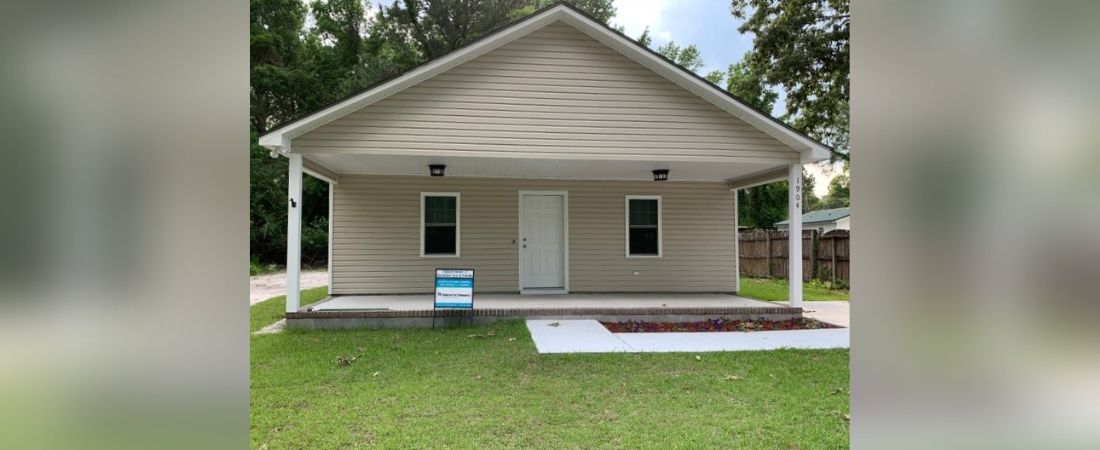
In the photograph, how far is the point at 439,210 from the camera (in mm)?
9484

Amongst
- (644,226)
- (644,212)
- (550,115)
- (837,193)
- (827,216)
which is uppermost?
(837,193)

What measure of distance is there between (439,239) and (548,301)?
7.91 ft

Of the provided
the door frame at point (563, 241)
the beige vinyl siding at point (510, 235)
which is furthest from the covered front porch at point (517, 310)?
the beige vinyl siding at point (510, 235)

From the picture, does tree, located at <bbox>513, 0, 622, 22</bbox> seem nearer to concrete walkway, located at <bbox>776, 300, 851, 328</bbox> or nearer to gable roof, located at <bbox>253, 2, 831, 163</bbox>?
gable roof, located at <bbox>253, 2, 831, 163</bbox>

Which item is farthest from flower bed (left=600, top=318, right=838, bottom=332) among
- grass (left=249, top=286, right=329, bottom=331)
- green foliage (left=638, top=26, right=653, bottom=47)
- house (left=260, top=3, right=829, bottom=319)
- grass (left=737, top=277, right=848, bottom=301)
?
green foliage (left=638, top=26, right=653, bottom=47)

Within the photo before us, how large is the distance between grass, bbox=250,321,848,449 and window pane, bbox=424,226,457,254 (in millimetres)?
3451

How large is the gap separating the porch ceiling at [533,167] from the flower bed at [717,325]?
237 cm

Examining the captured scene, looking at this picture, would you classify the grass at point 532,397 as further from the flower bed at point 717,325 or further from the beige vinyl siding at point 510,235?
the beige vinyl siding at point 510,235

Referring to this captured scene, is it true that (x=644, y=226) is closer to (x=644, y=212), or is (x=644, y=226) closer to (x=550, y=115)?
(x=644, y=212)

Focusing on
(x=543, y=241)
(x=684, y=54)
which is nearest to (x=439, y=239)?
(x=543, y=241)

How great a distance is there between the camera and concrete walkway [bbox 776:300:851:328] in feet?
25.7

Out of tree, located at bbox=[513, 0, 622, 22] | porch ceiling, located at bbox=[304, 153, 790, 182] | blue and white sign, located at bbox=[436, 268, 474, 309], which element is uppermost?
tree, located at bbox=[513, 0, 622, 22]
